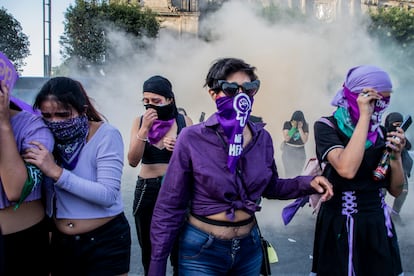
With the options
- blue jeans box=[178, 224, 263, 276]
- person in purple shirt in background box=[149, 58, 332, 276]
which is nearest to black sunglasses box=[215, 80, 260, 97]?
person in purple shirt in background box=[149, 58, 332, 276]

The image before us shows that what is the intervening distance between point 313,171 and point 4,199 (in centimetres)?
172

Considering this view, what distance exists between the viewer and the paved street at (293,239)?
4.38 m

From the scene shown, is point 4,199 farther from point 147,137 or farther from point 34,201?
point 147,137

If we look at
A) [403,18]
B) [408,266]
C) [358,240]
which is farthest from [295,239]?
[403,18]

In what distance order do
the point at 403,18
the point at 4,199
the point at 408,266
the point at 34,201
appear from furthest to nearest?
the point at 403,18 < the point at 408,266 < the point at 34,201 < the point at 4,199

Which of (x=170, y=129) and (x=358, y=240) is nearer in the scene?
(x=358, y=240)

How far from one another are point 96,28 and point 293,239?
75.4ft

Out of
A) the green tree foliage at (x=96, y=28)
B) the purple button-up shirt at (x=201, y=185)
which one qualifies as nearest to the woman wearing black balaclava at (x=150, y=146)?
the purple button-up shirt at (x=201, y=185)

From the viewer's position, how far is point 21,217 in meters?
1.95

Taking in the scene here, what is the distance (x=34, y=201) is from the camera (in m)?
2.04

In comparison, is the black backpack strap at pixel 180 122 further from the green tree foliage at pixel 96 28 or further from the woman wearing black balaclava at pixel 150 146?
the green tree foliage at pixel 96 28

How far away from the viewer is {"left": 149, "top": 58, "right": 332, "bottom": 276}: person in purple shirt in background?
203 cm

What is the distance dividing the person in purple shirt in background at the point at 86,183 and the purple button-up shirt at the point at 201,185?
0.30 metres

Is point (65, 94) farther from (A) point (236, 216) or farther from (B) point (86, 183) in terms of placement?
(A) point (236, 216)
